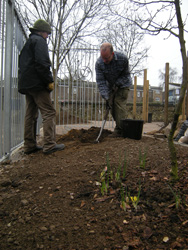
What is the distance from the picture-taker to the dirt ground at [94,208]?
3.94 ft

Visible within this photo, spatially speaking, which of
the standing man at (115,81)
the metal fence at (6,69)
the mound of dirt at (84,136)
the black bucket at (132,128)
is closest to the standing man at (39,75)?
the metal fence at (6,69)

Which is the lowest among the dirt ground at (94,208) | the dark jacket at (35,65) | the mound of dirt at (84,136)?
the dirt ground at (94,208)

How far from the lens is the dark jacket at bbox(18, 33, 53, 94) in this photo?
2879 mm

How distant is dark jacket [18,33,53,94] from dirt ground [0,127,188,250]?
126 cm

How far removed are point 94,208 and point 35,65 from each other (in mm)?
2146

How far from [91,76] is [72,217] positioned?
528cm

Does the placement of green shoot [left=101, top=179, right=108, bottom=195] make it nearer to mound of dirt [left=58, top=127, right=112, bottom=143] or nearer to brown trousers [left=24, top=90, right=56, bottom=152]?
brown trousers [left=24, top=90, right=56, bottom=152]

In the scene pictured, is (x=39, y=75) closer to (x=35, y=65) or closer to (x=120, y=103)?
(x=35, y=65)

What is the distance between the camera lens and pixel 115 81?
435 centimetres

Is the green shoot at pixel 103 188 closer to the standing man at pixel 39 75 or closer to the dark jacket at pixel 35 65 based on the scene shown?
the standing man at pixel 39 75

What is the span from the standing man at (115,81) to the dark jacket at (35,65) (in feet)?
4.58

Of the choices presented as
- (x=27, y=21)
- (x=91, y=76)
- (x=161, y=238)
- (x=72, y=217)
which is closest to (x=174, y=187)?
(x=161, y=238)

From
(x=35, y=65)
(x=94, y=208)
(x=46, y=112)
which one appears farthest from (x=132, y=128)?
(x=94, y=208)

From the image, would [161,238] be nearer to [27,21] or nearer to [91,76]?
[91,76]
